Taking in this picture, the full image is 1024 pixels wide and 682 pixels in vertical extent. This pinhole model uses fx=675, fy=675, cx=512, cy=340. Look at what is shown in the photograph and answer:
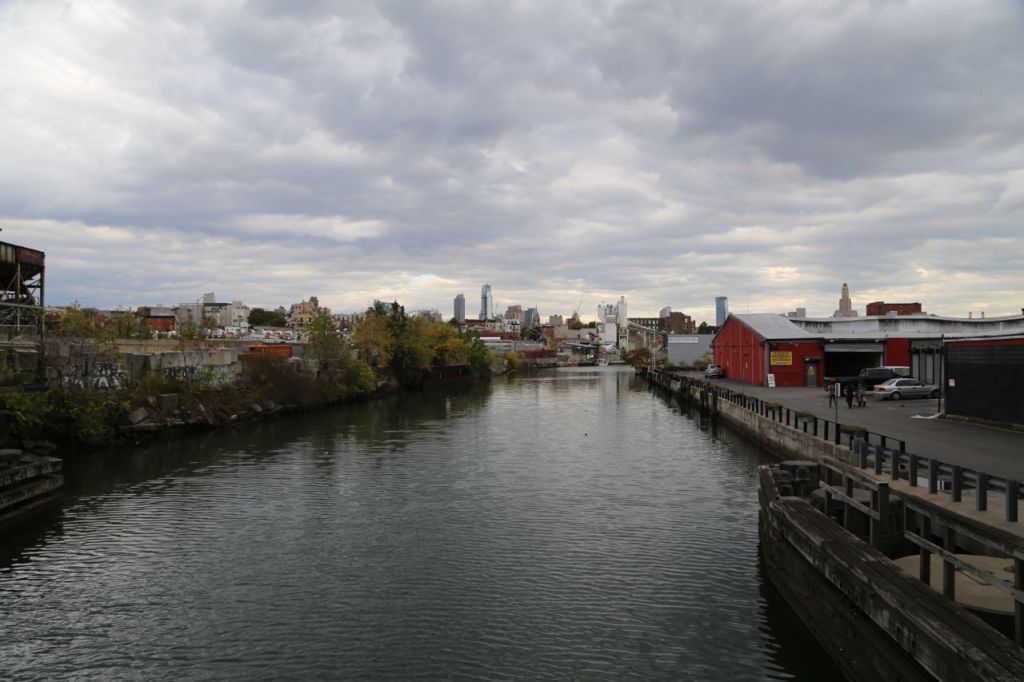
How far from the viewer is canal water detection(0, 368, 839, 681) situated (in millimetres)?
12148

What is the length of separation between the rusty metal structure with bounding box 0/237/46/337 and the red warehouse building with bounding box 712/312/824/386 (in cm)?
5990

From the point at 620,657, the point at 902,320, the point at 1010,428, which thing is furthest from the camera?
the point at 902,320

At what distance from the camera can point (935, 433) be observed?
88.9 ft

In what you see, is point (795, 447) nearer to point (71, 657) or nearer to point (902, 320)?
point (71, 657)

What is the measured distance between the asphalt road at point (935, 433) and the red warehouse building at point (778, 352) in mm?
16471

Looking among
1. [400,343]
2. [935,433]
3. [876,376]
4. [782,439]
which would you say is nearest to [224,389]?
[782,439]

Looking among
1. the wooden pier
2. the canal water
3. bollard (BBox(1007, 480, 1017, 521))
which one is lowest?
the canal water

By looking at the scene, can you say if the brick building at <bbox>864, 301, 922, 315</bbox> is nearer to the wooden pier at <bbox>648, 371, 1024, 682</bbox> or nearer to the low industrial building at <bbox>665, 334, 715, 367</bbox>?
the low industrial building at <bbox>665, 334, 715, 367</bbox>

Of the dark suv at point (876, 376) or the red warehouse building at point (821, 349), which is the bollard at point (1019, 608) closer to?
the red warehouse building at point (821, 349)

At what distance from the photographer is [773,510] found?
15.6 meters

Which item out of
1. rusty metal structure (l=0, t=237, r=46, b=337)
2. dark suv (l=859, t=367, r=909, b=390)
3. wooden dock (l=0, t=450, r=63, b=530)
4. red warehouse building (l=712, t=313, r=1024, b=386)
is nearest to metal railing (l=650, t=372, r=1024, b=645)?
wooden dock (l=0, t=450, r=63, b=530)

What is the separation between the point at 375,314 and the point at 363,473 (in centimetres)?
6521

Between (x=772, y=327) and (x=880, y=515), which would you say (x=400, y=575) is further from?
(x=772, y=327)

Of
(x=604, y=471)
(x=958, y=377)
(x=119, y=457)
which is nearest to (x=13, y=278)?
(x=119, y=457)
